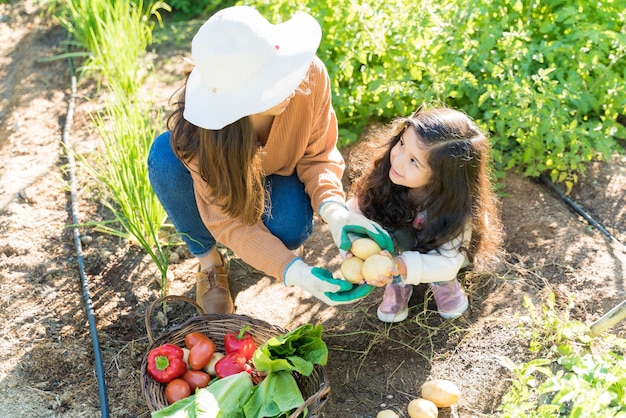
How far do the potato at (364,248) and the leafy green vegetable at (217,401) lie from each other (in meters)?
0.52

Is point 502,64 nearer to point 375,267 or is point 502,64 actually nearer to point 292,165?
point 292,165

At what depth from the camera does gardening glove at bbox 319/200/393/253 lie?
215 centimetres

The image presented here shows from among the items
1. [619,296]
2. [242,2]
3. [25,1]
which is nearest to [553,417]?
[619,296]

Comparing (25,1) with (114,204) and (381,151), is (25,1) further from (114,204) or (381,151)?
(381,151)

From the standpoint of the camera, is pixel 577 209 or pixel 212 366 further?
pixel 577 209

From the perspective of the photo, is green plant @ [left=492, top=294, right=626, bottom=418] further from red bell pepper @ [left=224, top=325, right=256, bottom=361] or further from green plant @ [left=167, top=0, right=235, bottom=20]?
green plant @ [left=167, top=0, right=235, bottom=20]

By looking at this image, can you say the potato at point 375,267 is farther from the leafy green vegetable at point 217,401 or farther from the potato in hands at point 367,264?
the leafy green vegetable at point 217,401

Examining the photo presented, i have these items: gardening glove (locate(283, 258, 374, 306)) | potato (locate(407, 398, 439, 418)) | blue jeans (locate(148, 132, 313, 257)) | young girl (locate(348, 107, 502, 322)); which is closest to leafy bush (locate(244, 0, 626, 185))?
young girl (locate(348, 107, 502, 322))

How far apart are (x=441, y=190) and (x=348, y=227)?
344mm

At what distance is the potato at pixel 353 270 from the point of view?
2084 mm

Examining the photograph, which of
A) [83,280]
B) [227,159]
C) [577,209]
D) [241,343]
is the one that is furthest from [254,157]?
[577,209]

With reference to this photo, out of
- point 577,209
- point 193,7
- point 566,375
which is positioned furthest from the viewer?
point 193,7

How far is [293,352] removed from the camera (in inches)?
82.1

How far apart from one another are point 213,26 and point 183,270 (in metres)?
1.32
